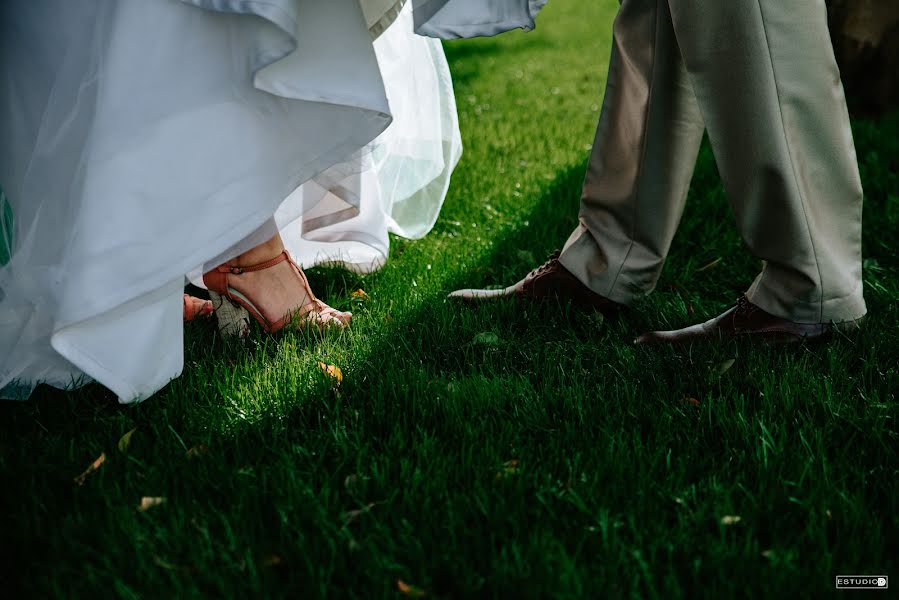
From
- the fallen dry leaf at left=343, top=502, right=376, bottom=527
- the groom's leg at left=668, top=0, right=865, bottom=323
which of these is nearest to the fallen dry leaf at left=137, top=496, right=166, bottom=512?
the fallen dry leaf at left=343, top=502, right=376, bottom=527

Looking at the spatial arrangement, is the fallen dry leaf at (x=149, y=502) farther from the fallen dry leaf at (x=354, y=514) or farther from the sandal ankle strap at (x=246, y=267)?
the sandal ankle strap at (x=246, y=267)

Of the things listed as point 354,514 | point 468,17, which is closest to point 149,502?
point 354,514

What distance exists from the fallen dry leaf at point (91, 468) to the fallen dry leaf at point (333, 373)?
0.48 metres

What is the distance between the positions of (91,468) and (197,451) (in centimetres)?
19

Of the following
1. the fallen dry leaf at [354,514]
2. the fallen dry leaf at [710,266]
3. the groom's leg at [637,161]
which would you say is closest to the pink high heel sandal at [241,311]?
the groom's leg at [637,161]

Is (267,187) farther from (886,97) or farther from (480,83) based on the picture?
(480,83)

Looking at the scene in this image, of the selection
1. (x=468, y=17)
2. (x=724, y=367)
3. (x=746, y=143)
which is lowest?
(x=724, y=367)

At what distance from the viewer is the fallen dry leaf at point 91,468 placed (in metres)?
1.44

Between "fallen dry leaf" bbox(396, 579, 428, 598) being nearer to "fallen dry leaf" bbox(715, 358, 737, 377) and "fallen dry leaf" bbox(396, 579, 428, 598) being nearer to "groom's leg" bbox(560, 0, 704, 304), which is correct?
"fallen dry leaf" bbox(715, 358, 737, 377)

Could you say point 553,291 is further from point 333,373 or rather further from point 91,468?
point 91,468

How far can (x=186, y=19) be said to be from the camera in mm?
1591

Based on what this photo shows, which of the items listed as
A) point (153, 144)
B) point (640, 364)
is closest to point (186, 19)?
point (153, 144)

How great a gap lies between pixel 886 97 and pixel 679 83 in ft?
9.48

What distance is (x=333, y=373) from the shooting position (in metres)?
1.80
